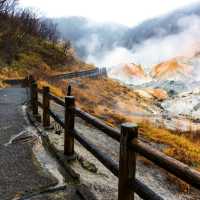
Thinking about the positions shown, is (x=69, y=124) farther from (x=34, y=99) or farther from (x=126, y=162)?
(x=34, y=99)

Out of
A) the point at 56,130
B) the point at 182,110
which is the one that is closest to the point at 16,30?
the point at 182,110

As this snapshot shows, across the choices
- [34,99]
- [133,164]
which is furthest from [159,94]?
[133,164]

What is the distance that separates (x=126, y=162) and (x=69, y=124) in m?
2.81

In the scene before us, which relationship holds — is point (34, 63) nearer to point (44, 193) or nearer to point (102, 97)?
point (102, 97)

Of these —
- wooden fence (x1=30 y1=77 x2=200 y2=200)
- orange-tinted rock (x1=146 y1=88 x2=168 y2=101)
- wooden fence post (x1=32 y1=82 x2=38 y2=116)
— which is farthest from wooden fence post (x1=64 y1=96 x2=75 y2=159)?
orange-tinted rock (x1=146 y1=88 x2=168 y2=101)

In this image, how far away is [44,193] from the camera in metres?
5.78

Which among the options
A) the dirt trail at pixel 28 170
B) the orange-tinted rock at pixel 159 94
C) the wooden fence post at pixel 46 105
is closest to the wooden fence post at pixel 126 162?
the dirt trail at pixel 28 170

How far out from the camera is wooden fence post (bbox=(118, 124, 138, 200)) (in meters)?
4.39

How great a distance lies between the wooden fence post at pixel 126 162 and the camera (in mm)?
4387

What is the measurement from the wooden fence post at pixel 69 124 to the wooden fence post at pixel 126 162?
8.51 ft

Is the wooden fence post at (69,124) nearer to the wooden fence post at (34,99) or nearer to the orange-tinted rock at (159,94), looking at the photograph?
the wooden fence post at (34,99)

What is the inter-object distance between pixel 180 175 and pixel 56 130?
6.56 meters

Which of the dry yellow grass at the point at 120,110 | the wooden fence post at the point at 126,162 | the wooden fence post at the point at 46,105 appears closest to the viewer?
the wooden fence post at the point at 126,162

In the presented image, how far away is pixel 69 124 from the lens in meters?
7.11
